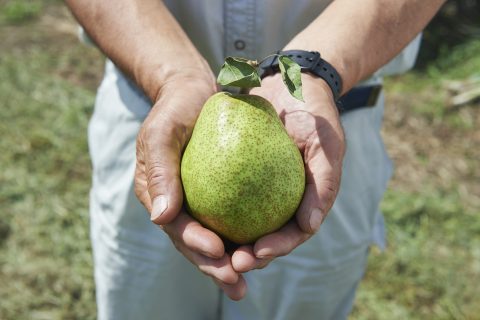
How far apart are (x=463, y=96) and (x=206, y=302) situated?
3.28 m

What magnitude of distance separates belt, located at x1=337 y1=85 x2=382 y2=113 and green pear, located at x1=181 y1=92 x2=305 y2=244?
1.62 ft

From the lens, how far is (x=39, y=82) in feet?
15.9

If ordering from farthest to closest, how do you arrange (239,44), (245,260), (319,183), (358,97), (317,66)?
(358,97) < (239,44) < (317,66) < (319,183) < (245,260)

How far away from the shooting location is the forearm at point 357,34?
71.4 inches

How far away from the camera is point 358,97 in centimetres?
205

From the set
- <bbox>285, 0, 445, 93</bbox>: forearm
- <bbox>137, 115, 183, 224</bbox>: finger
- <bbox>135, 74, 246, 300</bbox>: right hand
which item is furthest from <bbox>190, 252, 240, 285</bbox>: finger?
<bbox>285, 0, 445, 93</bbox>: forearm

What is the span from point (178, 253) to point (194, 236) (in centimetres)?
60

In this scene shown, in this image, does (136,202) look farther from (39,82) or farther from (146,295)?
(39,82)

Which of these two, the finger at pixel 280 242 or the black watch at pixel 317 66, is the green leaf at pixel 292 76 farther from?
the finger at pixel 280 242

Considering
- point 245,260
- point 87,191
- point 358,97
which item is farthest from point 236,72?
point 87,191

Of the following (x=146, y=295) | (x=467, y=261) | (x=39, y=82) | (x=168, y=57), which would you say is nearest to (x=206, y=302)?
(x=146, y=295)

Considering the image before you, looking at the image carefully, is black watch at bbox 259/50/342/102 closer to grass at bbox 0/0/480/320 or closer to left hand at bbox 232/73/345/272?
left hand at bbox 232/73/345/272

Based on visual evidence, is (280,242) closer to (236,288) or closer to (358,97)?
(236,288)

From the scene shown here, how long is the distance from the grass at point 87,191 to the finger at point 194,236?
5.98 ft
